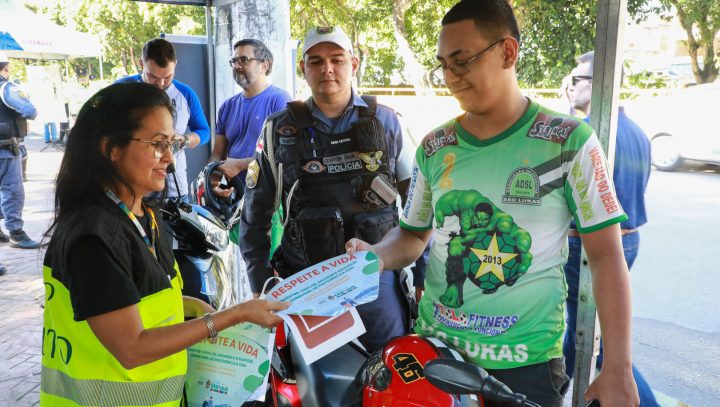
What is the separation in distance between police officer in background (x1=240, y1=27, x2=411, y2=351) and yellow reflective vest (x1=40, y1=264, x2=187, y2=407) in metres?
0.99

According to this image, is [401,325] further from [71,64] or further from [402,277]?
[71,64]

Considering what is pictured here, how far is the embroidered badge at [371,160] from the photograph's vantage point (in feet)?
8.45

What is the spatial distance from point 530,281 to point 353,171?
1163mm

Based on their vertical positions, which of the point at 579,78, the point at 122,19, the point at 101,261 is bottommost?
the point at 101,261

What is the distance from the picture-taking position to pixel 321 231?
2.51m

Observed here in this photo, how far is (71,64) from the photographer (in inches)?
1474

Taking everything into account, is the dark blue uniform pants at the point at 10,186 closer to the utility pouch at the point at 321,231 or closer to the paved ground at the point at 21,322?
the paved ground at the point at 21,322

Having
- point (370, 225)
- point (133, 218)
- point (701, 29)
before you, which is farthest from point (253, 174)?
point (701, 29)

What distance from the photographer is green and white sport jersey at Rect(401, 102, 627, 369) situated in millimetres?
1533

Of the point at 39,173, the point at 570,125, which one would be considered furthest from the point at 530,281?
the point at 39,173

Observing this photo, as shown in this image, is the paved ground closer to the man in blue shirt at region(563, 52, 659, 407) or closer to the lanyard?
the lanyard

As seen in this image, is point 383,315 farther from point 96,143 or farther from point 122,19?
point 122,19

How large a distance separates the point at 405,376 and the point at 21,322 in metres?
4.91

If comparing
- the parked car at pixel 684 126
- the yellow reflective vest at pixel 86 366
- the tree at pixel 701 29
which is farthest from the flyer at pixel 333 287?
the parked car at pixel 684 126
